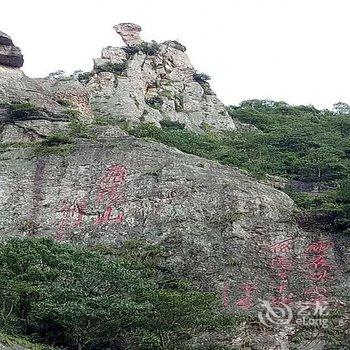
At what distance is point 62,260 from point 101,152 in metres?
8.64

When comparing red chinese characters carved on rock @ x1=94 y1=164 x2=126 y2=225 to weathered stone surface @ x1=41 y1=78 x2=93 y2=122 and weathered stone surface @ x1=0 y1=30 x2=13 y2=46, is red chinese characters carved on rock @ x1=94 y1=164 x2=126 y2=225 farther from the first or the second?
weathered stone surface @ x1=0 y1=30 x2=13 y2=46

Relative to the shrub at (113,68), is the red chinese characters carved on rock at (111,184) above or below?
below

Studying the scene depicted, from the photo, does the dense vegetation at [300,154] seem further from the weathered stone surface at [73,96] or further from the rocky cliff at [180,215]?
the weathered stone surface at [73,96]

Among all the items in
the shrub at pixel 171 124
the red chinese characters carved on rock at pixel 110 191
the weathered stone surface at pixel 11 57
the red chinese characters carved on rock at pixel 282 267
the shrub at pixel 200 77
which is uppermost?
the shrub at pixel 200 77

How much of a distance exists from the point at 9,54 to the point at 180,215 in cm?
1832

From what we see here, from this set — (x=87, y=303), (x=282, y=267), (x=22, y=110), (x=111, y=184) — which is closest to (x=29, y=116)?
(x=22, y=110)

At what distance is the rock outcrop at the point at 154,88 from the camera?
121ft

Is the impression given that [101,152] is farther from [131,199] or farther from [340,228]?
[340,228]

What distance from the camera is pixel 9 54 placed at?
33875 mm

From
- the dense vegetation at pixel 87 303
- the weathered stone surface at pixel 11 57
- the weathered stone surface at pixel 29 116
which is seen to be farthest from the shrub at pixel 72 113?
the dense vegetation at pixel 87 303

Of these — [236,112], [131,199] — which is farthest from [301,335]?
[236,112]

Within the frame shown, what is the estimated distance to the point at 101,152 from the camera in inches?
905

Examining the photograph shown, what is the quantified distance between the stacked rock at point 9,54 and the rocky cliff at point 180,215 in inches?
295

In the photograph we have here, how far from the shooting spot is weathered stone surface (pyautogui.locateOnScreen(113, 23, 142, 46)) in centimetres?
4728
